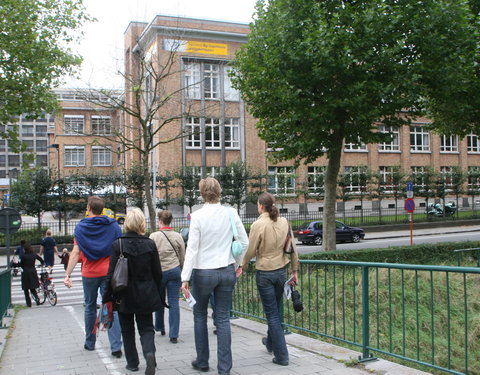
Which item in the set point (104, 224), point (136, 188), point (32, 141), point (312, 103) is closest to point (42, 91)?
point (312, 103)

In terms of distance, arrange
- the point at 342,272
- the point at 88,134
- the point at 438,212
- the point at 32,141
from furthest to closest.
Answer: the point at 32,141
the point at 438,212
the point at 88,134
the point at 342,272

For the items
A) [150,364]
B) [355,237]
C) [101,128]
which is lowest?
[355,237]

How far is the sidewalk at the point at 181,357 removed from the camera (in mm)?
5121

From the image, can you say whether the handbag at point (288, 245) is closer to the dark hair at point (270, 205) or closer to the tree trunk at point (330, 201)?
the dark hair at point (270, 205)

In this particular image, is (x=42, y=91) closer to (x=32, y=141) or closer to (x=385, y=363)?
(x=385, y=363)

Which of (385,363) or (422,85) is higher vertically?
(422,85)

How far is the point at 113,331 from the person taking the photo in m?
6.09

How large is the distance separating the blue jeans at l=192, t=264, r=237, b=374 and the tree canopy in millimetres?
16010

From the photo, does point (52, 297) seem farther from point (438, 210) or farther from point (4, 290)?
point (438, 210)

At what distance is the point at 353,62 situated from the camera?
15.3 m

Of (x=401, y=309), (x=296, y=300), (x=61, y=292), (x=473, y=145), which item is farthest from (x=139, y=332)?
(x=473, y=145)

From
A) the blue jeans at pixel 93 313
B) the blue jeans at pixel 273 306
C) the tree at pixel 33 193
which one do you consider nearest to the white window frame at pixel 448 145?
the tree at pixel 33 193

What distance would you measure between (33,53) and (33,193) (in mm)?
12291

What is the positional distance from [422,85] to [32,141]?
98652 millimetres
